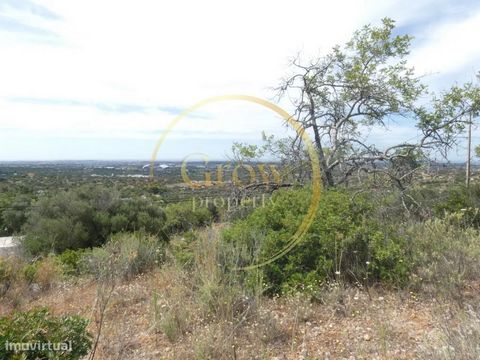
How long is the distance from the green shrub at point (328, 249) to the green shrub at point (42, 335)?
1899 mm

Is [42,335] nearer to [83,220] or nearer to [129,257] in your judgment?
[129,257]

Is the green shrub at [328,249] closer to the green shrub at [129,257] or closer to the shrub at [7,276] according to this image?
the green shrub at [129,257]

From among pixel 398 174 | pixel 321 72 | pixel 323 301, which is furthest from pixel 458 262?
pixel 321 72

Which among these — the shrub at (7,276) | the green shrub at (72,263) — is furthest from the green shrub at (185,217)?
the shrub at (7,276)

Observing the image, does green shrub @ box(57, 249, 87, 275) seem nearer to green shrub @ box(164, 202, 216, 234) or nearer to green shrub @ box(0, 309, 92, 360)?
green shrub @ box(0, 309, 92, 360)

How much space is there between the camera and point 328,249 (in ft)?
11.8

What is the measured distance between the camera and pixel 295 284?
3324 mm

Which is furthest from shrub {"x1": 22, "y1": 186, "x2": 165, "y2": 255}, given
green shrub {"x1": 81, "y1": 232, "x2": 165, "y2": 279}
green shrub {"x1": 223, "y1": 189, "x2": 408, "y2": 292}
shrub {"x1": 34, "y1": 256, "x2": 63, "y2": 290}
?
green shrub {"x1": 223, "y1": 189, "x2": 408, "y2": 292}

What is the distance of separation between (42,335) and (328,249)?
2.70m

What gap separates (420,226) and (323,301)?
87.3 inches

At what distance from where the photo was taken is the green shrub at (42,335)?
172 centimetres

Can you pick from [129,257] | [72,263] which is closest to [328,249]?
[129,257]

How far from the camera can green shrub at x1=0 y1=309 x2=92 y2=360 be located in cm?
172

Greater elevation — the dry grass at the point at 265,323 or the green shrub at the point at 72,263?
the dry grass at the point at 265,323
